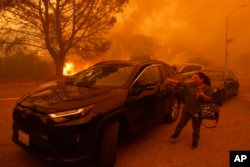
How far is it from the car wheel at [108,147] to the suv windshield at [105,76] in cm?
93

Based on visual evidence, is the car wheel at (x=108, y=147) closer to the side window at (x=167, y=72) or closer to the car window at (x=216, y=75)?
the side window at (x=167, y=72)

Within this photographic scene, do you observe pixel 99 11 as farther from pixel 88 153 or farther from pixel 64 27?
Result: pixel 88 153

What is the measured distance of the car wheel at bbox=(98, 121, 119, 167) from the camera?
3947 mm

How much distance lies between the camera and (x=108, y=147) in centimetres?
398

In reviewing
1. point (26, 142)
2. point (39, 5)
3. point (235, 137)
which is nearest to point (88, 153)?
point (26, 142)

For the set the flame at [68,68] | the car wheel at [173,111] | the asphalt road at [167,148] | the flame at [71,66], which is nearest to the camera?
the asphalt road at [167,148]

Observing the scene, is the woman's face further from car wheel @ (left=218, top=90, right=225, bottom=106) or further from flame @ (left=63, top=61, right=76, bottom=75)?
flame @ (left=63, top=61, right=76, bottom=75)

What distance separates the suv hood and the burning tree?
16615mm

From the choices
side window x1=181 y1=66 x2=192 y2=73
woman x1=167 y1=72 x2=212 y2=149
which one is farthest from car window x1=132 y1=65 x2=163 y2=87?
side window x1=181 y1=66 x2=192 y2=73

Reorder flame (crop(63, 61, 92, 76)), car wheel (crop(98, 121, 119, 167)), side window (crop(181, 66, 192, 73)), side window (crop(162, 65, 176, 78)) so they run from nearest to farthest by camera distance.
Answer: car wheel (crop(98, 121, 119, 167)) → side window (crop(162, 65, 176, 78)) → side window (crop(181, 66, 192, 73)) → flame (crop(63, 61, 92, 76))

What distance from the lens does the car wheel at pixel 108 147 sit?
3.95 metres

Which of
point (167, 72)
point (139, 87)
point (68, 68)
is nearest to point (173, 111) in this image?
point (167, 72)

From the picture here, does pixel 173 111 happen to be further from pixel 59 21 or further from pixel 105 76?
pixel 59 21

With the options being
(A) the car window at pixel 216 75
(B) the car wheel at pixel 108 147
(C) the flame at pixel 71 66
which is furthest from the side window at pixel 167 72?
(C) the flame at pixel 71 66
